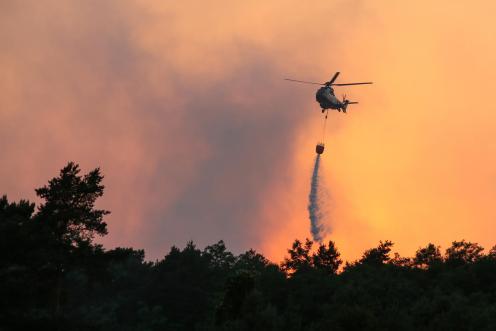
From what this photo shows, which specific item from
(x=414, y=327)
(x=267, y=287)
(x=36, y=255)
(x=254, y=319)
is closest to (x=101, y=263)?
(x=36, y=255)

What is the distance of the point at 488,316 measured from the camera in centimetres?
10319

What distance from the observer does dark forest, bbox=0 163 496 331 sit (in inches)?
3462

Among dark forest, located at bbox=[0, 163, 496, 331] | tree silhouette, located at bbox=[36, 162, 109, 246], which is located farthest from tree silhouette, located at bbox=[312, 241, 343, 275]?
tree silhouette, located at bbox=[36, 162, 109, 246]

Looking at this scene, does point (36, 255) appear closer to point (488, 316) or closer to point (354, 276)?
point (488, 316)

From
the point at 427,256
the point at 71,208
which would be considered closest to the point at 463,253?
the point at 427,256

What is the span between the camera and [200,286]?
160 meters

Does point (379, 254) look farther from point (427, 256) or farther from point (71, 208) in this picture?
point (71, 208)

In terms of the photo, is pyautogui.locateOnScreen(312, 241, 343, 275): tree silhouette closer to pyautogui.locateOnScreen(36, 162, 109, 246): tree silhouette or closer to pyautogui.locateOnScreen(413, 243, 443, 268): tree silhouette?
pyautogui.locateOnScreen(413, 243, 443, 268): tree silhouette

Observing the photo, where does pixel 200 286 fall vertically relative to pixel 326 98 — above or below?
below

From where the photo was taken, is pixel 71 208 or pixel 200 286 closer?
pixel 71 208

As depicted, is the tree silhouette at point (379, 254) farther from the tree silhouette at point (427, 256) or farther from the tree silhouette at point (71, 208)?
the tree silhouette at point (71, 208)

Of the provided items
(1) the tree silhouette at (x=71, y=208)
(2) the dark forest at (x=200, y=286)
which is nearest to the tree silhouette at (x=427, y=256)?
(2) the dark forest at (x=200, y=286)

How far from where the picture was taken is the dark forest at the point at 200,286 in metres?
87.9

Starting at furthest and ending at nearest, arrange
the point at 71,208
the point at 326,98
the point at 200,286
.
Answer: the point at 200,286, the point at 326,98, the point at 71,208
